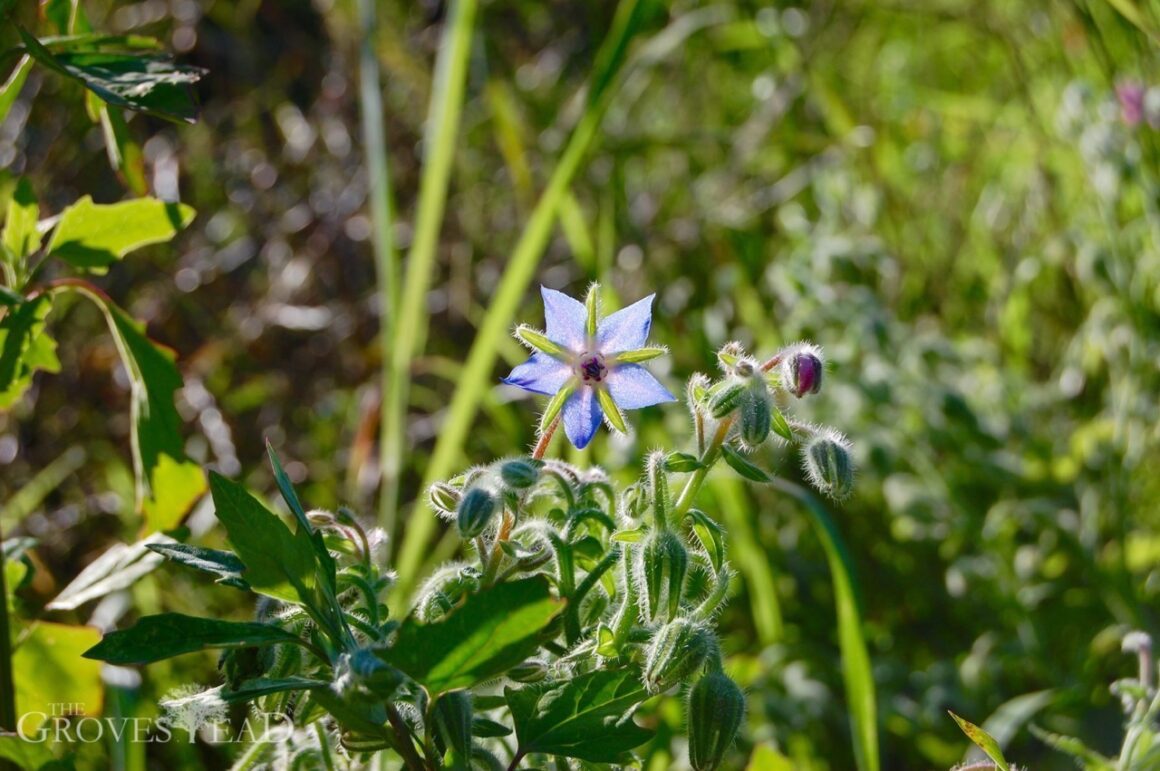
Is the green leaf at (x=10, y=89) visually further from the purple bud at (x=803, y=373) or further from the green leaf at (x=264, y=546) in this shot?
the purple bud at (x=803, y=373)

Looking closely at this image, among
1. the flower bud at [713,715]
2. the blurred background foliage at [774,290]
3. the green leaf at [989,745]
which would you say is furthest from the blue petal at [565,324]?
the blurred background foliage at [774,290]

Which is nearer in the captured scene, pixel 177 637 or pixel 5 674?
pixel 177 637

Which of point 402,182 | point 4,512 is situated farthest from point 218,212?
point 4,512

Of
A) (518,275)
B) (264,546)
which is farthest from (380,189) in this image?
(264,546)

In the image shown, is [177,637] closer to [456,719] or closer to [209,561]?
[209,561]

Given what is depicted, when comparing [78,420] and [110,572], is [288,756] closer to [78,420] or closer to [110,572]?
[110,572]
